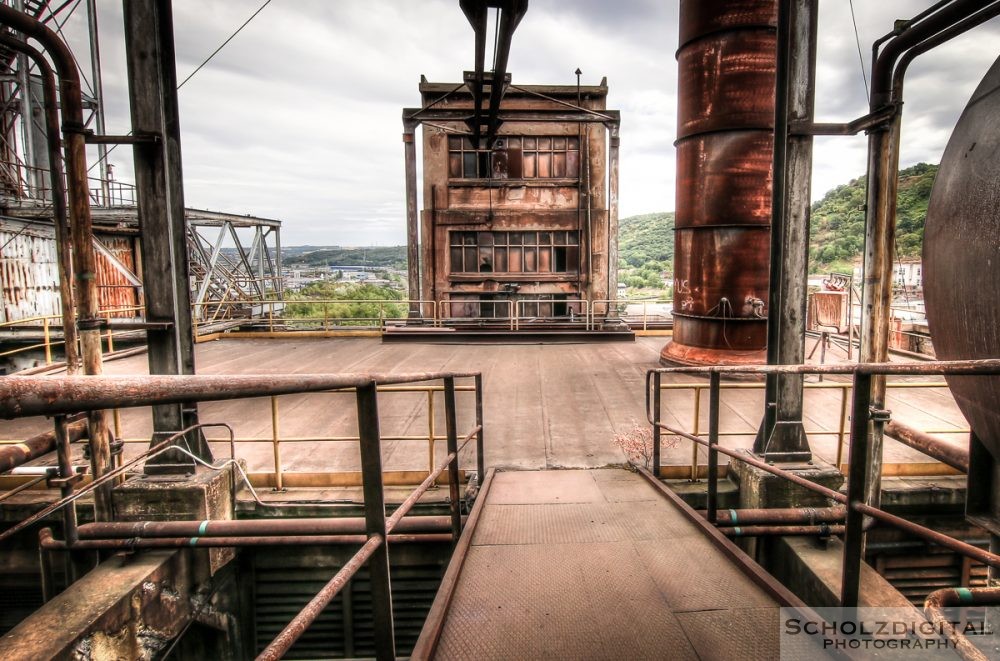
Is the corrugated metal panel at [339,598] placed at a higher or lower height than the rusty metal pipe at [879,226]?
lower

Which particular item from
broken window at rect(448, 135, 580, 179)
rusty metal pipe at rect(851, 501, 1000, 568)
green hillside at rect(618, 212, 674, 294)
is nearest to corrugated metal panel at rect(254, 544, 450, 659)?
rusty metal pipe at rect(851, 501, 1000, 568)

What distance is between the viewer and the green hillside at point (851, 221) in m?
40.0

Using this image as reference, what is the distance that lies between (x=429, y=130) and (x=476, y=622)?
59.4 ft

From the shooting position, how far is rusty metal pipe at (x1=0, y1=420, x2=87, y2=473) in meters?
2.13

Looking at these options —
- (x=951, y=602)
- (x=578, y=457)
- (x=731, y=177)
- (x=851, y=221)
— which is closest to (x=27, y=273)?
(x=578, y=457)

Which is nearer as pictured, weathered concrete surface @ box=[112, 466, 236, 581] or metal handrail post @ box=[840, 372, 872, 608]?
metal handrail post @ box=[840, 372, 872, 608]

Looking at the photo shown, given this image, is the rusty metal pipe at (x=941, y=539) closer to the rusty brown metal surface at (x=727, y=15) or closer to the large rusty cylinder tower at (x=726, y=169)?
the large rusty cylinder tower at (x=726, y=169)

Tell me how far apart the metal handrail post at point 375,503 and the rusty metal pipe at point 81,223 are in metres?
3.53

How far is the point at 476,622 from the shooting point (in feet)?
7.88

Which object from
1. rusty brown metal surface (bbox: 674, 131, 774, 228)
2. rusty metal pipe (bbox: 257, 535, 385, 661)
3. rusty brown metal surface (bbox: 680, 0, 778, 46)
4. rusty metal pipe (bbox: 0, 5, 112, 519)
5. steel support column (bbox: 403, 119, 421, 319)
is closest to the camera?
rusty metal pipe (bbox: 257, 535, 385, 661)

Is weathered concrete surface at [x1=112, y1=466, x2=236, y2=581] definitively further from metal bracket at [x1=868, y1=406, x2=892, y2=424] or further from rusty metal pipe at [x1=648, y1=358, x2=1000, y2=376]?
metal bracket at [x1=868, y1=406, x2=892, y2=424]

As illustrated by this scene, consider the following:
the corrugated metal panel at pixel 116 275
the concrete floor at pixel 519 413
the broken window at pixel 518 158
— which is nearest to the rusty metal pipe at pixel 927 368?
the concrete floor at pixel 519 413

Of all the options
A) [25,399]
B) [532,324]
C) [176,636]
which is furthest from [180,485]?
[532,324]

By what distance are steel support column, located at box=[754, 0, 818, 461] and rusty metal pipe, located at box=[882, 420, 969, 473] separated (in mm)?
783
